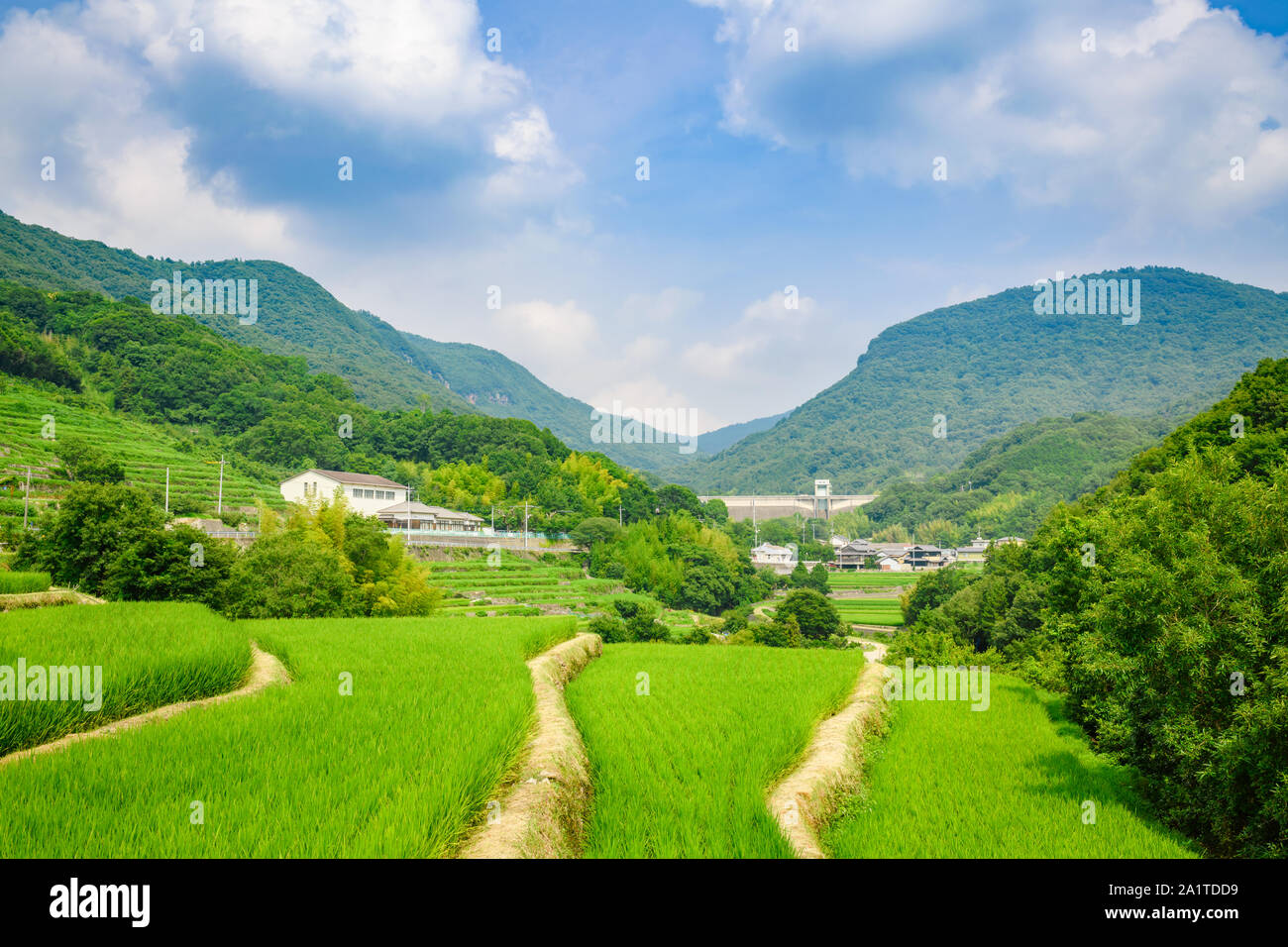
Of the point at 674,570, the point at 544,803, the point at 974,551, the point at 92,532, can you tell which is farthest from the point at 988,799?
the point at 974,551

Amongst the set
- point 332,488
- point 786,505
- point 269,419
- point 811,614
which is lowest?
point 811,614

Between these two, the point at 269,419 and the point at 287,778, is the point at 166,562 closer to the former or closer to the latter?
the point at 287,778

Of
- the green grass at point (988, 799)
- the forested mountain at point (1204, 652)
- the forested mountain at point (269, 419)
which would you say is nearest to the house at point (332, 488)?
the forested mountain at point (269, 419)

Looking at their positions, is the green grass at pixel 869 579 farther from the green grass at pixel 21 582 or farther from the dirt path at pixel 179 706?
the dirt path at pixel 179 706

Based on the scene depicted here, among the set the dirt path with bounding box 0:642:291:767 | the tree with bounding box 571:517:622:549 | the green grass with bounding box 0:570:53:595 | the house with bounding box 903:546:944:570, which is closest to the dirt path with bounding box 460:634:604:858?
the dirt path with bounding box 0:642:291:767

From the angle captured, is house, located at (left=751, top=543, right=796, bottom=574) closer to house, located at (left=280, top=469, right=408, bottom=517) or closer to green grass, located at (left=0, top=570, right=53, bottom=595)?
house, located at (left=280, top=469, right=408, bottom=517)

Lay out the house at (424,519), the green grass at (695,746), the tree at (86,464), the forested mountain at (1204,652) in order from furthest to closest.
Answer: the house at (424,519) → the tree at (86,464) → the forested mountain at (1204,652) → the green grass at (695,746)
